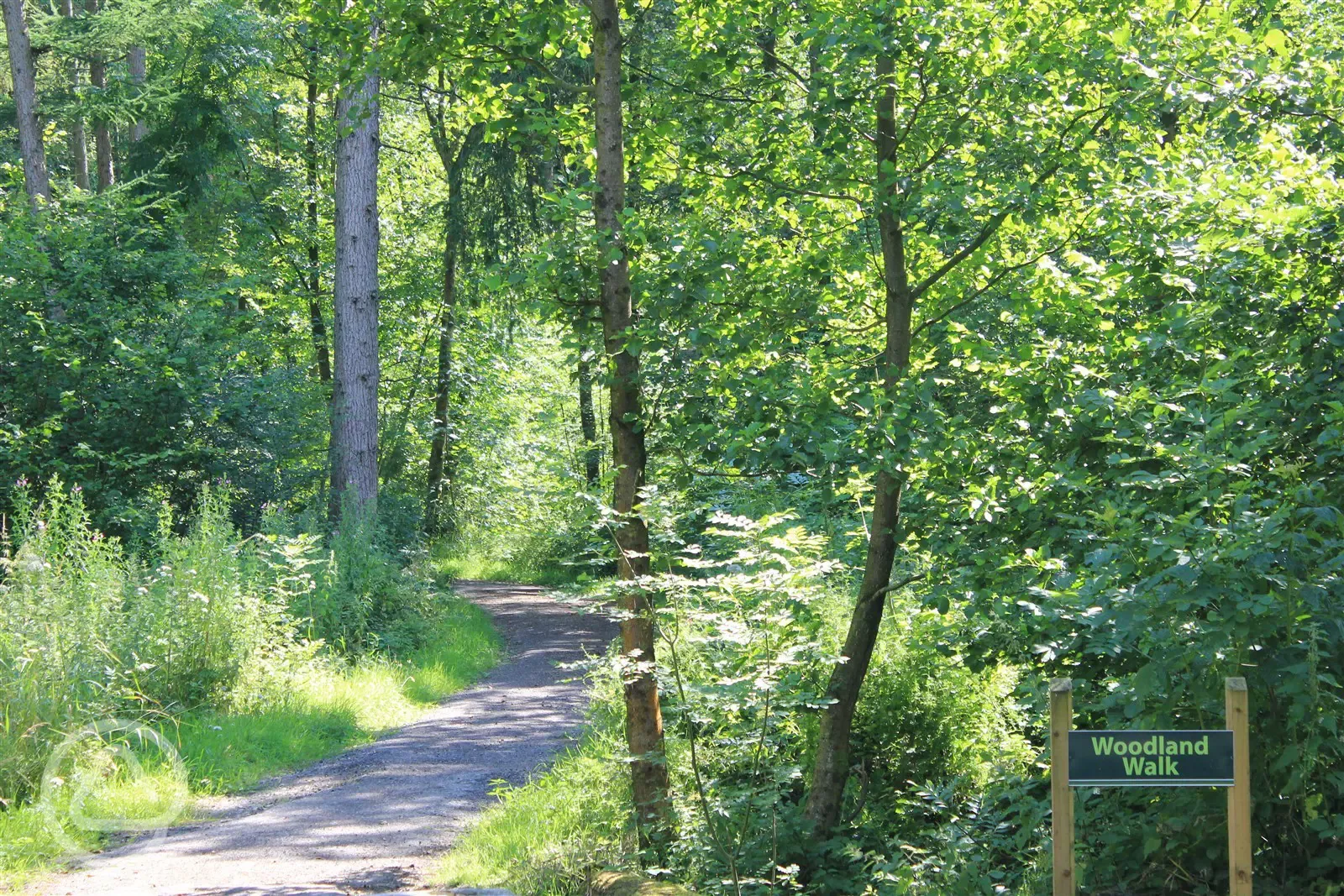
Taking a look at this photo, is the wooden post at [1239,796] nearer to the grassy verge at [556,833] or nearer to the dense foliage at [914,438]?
the dense foliage at [914,438]

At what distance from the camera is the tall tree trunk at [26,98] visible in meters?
18.7

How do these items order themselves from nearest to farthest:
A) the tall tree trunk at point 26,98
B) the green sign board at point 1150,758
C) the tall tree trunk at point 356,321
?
the green sign board at point 1150,758, the tall tree trunk at point 356,321, the tall tree trunk at point 26,98

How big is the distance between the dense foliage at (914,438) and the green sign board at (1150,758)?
1.39 feet

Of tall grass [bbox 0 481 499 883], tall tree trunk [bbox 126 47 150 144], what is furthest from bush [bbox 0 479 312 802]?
tall tree trunk [bbox 126 47 150 144]

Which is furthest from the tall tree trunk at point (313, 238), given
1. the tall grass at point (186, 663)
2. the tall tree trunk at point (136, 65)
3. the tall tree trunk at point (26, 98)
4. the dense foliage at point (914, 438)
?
the dense foliage at point (914, 438)

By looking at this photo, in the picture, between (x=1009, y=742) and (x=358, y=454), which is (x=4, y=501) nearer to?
(x=358, y=454)

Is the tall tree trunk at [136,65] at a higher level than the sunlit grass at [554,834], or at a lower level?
higher

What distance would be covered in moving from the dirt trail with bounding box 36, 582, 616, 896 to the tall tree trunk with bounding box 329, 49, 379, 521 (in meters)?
4.59

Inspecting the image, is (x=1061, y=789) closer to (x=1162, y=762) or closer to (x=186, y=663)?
(x=1162, y=762)

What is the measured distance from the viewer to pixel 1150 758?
394 cm

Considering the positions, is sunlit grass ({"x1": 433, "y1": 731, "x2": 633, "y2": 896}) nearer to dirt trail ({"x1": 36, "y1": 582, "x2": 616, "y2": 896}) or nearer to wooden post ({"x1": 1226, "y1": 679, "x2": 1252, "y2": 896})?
dirt trail ({"x1": 36, "y1": 582, "x2": 616, "y2": 896})

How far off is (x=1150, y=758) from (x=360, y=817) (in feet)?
18.9

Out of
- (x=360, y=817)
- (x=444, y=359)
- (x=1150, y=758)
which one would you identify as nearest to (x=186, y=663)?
(x=360, y=817)

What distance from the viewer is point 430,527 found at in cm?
2644
